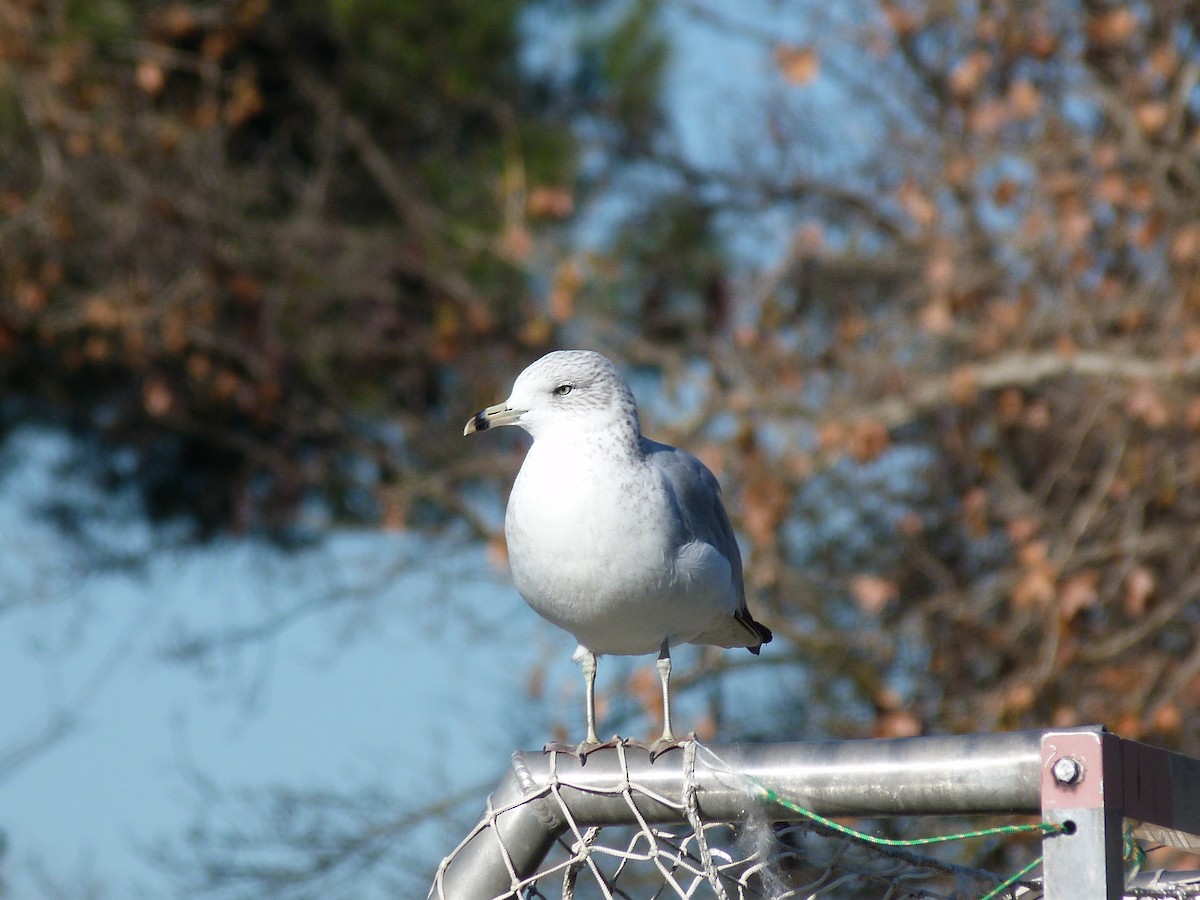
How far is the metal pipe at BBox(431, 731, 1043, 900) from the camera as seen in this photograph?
1.38 metres

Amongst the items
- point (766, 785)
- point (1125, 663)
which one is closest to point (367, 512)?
point (1125, 663)

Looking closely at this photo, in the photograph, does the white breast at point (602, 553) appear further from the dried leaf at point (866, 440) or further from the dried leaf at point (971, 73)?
the dried leaf at point (971, 73)

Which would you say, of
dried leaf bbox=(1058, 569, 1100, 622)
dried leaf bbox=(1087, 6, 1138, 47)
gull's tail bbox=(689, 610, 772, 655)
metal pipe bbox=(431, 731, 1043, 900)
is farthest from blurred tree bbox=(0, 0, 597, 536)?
metal pipe bbox=(431, 731, 1043, 900)

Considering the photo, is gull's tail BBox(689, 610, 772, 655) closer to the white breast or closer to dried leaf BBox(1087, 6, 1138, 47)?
the white breast

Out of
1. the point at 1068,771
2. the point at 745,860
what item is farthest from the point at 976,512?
the point at 1068,771

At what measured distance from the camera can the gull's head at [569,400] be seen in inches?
82.8

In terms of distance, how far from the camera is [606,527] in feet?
6.22

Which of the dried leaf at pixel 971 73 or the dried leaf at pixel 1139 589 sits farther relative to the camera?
the dried leaf at pixel 971 73

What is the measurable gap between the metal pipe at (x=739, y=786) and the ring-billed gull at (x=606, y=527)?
87 millimetres

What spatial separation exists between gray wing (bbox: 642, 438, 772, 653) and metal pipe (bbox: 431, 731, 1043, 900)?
1.36 feet

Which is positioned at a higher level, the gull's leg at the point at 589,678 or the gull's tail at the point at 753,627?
the gull's tail at the point at 753,627

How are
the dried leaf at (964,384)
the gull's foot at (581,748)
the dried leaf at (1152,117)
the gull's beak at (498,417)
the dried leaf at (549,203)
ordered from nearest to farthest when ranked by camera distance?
the gull's foot at (581,748) → the gull's beak at (498,417) → the dried leaf at (964,384) → the dried leaf at (1152,117) → the dried leaf at (549,203)

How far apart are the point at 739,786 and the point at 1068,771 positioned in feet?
1.18

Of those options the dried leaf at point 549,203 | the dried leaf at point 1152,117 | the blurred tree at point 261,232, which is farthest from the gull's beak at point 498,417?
the dried leaf at point 549,203
